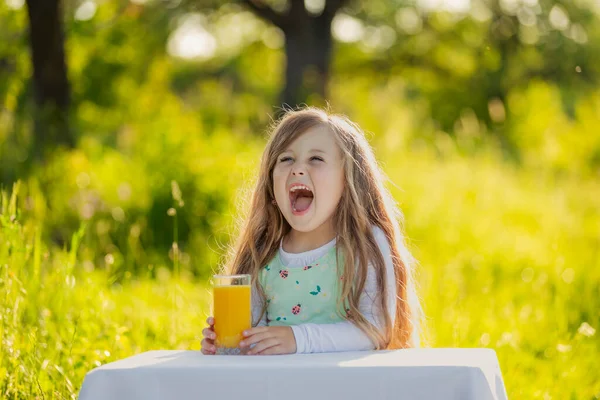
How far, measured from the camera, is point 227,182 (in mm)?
8273

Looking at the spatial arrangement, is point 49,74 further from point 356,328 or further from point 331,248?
point 356,328

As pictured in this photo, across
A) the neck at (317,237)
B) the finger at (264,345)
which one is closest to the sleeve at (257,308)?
the neck at (317,237)

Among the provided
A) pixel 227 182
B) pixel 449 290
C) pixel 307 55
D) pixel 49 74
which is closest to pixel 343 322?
pixel 449 290

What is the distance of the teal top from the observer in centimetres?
275

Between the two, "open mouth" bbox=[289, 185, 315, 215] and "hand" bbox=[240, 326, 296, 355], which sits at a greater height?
"open mouth" bbox=[289, 185, 315, 215]

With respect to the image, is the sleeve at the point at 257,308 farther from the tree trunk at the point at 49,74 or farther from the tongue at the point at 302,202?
the tree trunk at the point at 49,74

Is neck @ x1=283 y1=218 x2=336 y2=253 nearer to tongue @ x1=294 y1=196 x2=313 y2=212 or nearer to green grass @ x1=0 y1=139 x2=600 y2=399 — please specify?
tongue @ x1=294 y1=196 x2=313 y2=212

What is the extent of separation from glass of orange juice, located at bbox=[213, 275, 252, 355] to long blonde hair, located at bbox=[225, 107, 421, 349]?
36cm

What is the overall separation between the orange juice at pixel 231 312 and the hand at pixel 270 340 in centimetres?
2

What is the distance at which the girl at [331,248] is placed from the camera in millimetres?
2670

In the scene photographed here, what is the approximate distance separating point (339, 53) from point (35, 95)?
10.1 m

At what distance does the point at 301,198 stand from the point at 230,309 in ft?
1.70

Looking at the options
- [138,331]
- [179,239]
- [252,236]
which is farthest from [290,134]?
[179,239]

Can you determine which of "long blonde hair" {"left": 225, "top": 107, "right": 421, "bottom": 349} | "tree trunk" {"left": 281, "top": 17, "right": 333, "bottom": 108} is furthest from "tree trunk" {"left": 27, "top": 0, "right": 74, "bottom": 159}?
Answer: "long blonde hair" {"left": 225, "top": 107, "right": 421, "bottom": 349}
